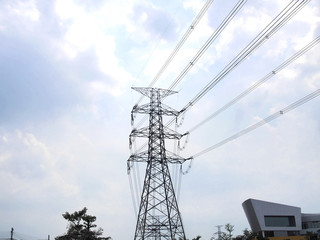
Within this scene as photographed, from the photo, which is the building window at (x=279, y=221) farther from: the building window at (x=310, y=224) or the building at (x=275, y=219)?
the building window at (x=310, y=224)

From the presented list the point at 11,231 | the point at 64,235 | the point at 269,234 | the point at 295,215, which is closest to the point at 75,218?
the point at 64,235

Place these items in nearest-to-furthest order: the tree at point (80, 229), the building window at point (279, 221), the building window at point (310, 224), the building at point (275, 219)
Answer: the tree at point (80, 229) < the building at point (275, 219) < the building window at point (279, 221) < the building window at point (310, 224)

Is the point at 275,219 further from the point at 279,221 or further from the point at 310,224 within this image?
the point at 310,224

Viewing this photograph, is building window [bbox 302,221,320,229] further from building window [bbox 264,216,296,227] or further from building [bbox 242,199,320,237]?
building window [bbox 264,216,296,227]

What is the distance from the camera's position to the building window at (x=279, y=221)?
86.8 meters

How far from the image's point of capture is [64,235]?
57.2m

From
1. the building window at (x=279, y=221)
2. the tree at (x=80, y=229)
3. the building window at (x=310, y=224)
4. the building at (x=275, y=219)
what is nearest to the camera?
the tree at (x=80, y=229)

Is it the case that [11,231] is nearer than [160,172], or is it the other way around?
[160,172]

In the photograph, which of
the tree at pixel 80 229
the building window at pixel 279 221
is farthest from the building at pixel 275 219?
the tree at pixel 80 229

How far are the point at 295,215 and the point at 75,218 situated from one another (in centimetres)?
6251

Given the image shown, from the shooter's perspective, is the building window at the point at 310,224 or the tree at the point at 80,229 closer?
the tree at the point at 80,229

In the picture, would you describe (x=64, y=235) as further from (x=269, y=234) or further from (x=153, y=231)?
(x=269, y=234)

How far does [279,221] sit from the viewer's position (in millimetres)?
88625

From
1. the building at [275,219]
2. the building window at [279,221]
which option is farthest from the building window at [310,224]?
the building window at [279,221]
